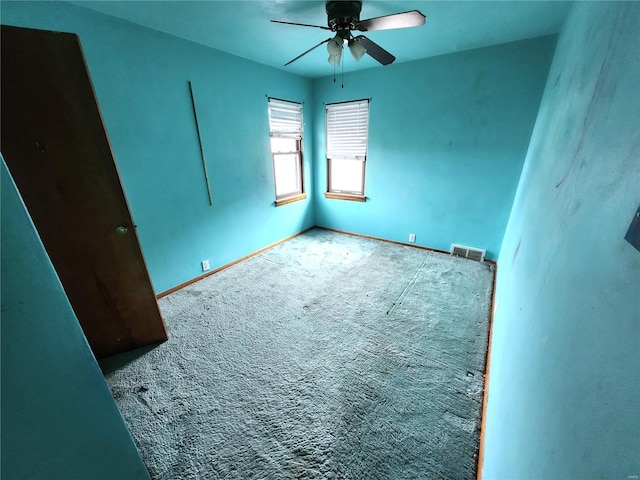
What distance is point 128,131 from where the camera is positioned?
1995mm

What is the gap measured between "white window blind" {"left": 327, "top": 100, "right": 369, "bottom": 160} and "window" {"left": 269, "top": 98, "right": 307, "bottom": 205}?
0.48m

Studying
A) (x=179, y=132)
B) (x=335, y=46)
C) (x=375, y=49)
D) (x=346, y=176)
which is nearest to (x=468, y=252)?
(x=346, y=176)

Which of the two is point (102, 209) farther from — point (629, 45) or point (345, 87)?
point (345, 87)

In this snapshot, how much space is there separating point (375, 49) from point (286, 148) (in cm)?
187

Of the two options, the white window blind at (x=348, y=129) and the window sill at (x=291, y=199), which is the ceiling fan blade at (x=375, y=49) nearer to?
the white window blind at (x=348, y=129)

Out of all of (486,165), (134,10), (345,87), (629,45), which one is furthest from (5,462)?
(345,87)

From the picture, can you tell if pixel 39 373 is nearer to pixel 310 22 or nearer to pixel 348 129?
pixel 310 22

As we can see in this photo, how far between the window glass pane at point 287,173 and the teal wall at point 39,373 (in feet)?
9.91

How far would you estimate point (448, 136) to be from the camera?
2.91m

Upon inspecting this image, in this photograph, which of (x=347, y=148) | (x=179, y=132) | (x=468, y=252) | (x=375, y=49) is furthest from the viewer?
(x=347, y=148)

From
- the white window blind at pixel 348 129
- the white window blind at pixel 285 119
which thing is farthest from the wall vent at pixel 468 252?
the white window blind at pixel 285 119

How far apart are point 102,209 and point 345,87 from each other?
3.16 metres

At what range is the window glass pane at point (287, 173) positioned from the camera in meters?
3.54

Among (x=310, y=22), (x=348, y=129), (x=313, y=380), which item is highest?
(x=310, y=22)
